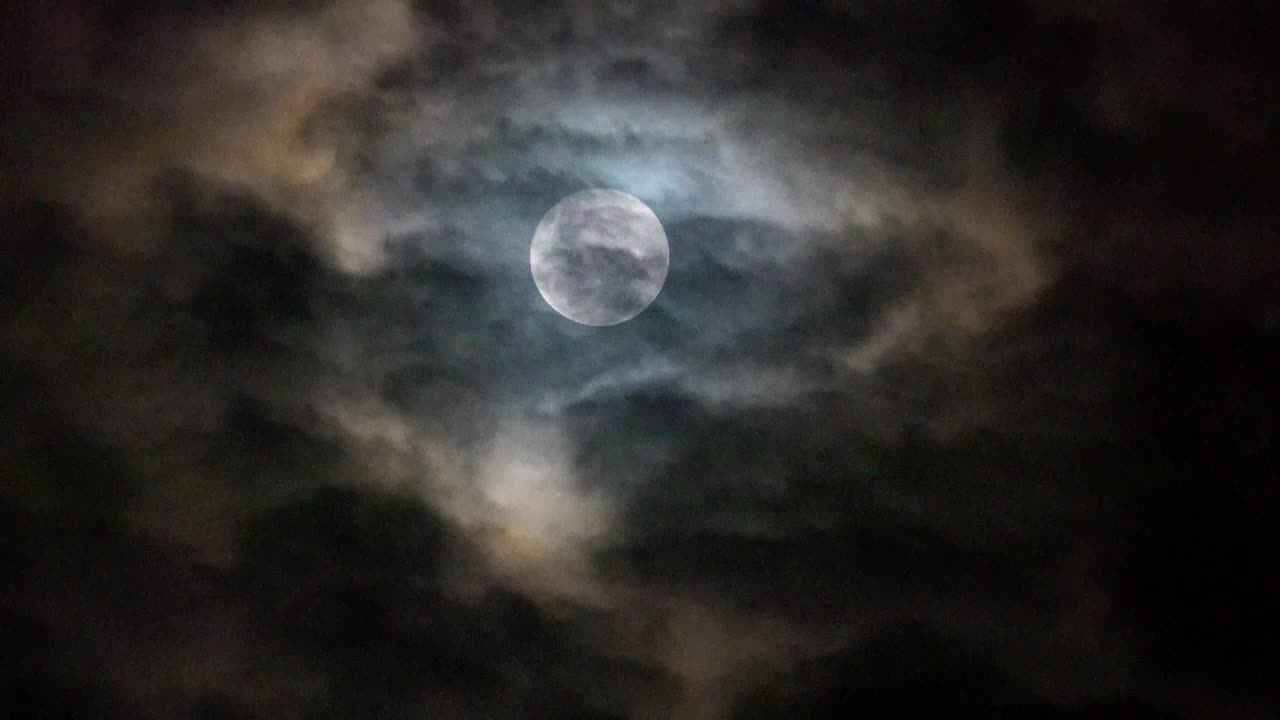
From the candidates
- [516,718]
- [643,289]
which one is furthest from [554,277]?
[516,718]

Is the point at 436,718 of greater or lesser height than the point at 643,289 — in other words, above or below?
below

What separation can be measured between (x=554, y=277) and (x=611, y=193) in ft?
9.81

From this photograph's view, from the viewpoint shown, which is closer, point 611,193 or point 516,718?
point 611,193

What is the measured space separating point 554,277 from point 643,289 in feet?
9.13

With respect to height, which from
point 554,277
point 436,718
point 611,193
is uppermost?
point 611,193

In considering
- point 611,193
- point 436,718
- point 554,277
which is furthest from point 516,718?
point 611,193

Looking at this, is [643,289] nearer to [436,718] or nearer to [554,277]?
[554,277]

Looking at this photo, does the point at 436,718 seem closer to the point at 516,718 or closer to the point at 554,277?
the point at 516,718

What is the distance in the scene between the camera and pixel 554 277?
21.5m

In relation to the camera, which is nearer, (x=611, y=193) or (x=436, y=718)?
(x=611, y=193)

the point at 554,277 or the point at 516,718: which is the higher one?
the point at 554,277

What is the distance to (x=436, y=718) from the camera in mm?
23922

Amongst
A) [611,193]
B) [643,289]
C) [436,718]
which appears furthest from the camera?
[436,718]

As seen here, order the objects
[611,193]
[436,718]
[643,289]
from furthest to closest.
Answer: [436,718] → [643,289] → [611,193]
